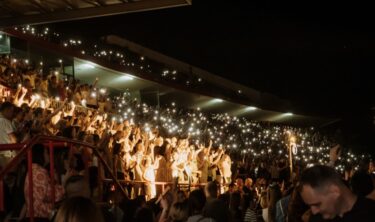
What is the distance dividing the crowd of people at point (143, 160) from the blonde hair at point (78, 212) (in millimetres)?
12

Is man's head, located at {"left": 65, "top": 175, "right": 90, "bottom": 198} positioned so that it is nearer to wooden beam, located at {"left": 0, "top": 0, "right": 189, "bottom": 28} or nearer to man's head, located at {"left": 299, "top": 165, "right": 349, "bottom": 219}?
man's head, located at {"left": 299, "top": 165, "right": 349, "bottom": 219}

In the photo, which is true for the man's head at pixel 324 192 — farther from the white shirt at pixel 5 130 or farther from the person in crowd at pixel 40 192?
the white shirt at pixel 5 130

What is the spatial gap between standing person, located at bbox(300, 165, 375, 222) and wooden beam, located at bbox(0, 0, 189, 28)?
666 centimetres

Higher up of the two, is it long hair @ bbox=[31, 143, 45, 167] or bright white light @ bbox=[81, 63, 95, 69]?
bright white light @ bbox=[81, 63, 95, 69]

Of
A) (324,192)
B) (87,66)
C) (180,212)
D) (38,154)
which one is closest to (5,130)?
(38,154)

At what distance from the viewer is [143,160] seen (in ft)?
57.3

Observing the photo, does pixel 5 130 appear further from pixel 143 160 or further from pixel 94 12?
pixel 143 160

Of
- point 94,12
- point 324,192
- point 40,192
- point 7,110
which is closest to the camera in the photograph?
point 324,192

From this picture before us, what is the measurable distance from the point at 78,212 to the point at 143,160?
539 inches

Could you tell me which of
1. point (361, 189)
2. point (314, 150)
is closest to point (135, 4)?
point (361, 189)

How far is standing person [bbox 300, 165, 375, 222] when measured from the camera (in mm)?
3588

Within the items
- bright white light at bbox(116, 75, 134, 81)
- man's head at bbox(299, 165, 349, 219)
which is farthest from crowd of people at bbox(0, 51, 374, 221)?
bright white light at bbox(116, 75, 134, 81)

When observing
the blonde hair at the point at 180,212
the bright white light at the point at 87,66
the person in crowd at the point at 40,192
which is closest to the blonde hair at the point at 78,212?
the person in crowd at the point at 40,192

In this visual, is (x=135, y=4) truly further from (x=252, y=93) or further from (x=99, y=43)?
(x=252, y=93)
